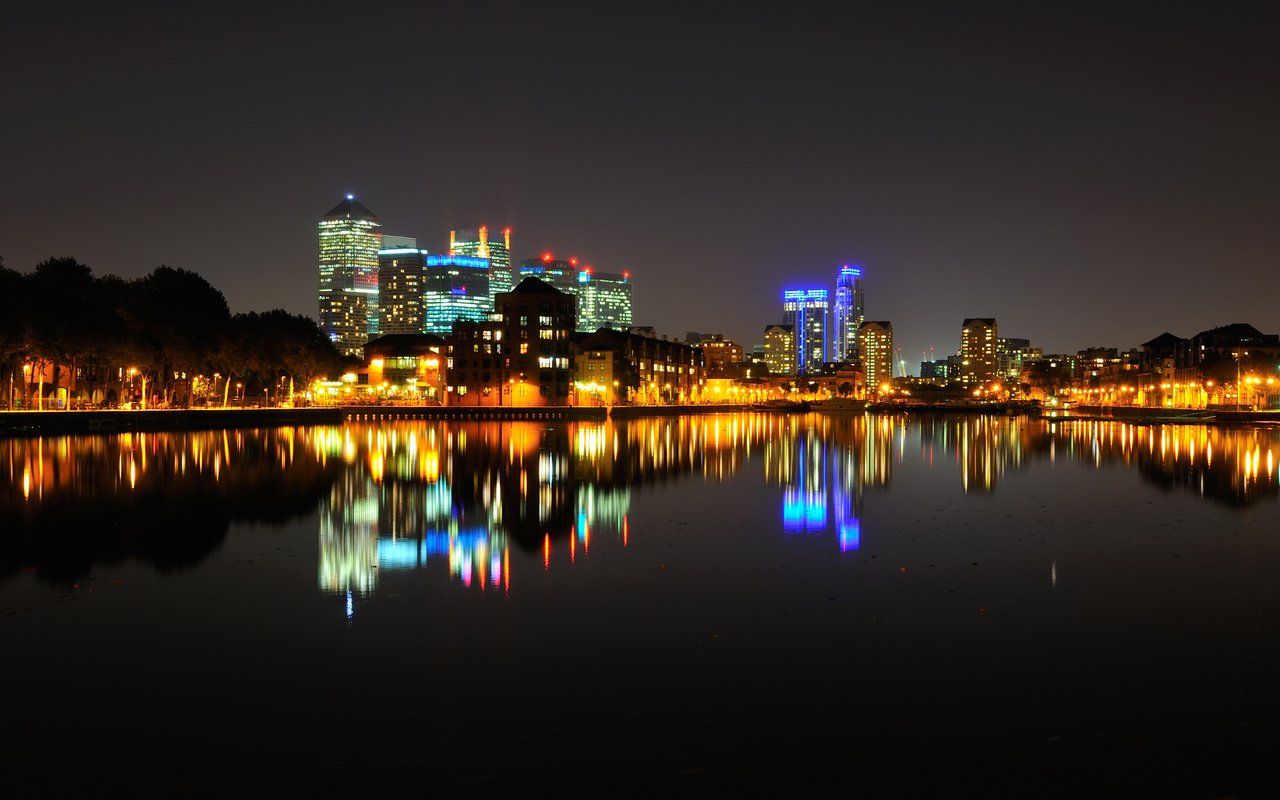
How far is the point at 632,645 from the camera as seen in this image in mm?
13070

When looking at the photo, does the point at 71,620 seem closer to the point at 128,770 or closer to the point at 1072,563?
the point at 128,770

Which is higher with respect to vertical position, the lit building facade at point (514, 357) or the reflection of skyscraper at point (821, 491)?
the lit building facade at point (514, 357)

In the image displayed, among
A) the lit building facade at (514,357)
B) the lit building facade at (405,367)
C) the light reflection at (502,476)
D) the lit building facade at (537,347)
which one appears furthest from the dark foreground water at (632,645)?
the lit building facade at (405,367)

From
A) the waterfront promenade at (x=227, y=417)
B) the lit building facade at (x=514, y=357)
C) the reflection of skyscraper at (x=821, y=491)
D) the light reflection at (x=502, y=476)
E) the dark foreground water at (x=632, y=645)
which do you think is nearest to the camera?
the dark foreground water at (x=632, y=645)

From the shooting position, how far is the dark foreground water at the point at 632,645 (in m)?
9.00

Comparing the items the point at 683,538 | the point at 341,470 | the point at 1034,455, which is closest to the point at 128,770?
the point at 683,538

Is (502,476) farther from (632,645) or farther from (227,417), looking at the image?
(227,417)

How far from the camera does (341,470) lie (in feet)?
133

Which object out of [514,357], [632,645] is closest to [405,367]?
[514,357]

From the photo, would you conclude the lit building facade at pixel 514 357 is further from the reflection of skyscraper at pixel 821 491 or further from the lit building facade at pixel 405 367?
the reflection of skyscraper at pixel 821 491

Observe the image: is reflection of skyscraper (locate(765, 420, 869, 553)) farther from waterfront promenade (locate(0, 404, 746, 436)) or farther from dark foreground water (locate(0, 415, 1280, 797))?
waterfront promenade (locate(0, 404, 746, 436))

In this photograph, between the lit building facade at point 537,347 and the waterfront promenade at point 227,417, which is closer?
the waterfront promenade at point 227,417

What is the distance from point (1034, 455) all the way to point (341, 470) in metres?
41.1

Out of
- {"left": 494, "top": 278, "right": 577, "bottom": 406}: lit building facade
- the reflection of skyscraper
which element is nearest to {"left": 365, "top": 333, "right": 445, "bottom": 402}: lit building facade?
{"left": 494, "top": 278, "right": 577, "bottom": 406}: lit building facade
